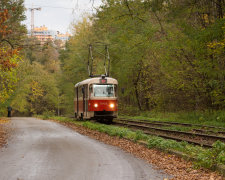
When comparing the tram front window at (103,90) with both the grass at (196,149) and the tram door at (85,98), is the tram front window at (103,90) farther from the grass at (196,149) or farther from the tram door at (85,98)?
the grass at (196,149)

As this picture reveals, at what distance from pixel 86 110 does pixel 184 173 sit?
16.6 m

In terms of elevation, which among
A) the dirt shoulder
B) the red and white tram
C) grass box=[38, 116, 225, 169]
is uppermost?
the red and white tram

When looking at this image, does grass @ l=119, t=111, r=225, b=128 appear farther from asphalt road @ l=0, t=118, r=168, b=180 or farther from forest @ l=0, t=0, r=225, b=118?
asphalt road @ l=0, t=118, r=168, b=180

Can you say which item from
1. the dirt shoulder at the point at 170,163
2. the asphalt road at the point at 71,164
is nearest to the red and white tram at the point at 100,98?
the dirt shoulder at the point at 170,163

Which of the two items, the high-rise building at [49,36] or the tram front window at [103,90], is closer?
the high-rise building at [49,36]

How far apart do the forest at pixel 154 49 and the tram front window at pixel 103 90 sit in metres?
3.51

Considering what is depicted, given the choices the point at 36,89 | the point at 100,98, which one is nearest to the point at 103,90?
the point at 100,98

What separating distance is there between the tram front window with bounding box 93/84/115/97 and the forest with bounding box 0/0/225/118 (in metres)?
3.51

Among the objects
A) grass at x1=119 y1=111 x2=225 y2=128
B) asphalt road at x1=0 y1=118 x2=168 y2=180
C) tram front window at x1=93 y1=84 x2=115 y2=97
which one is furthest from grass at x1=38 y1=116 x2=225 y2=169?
tram front window at x1=93 y1=84 x2=115 y2=97

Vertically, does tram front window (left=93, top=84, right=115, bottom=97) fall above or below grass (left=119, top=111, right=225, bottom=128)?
above

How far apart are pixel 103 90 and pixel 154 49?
5627 mm

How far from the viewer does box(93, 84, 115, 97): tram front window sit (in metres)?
23.4

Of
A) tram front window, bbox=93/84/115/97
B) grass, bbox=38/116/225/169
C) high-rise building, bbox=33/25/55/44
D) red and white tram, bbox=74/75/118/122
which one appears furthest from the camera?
tram front window, bbox=93/84/115/97

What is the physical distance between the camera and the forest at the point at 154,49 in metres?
17.0
